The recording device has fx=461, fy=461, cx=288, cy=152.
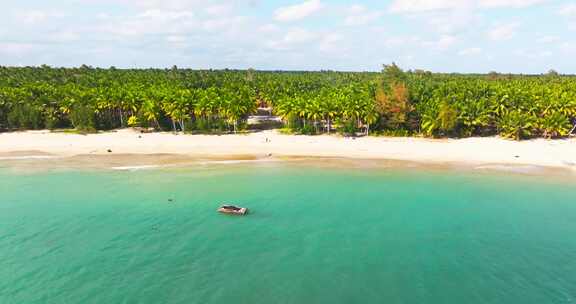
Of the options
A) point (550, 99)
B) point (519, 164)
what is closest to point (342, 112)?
point (519, 164)

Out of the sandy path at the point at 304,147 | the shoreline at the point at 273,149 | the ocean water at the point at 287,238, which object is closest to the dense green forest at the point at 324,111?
the shoreline at the point at 273,149

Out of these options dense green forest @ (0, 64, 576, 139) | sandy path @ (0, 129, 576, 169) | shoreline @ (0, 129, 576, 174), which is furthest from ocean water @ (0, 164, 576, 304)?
dense green forest @ (0, 64, 576, 139)

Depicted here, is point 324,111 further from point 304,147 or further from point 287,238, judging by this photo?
point 287,238

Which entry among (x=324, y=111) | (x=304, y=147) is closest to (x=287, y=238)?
(x=304, y=147)

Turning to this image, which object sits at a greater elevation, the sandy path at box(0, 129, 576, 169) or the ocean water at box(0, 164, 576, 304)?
the sandy path at box(0, 129, 576, 169)

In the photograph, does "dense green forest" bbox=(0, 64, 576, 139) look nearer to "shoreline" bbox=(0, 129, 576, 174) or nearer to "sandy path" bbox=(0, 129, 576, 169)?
"shoreline" bbox=(0, 129, 576, 174)

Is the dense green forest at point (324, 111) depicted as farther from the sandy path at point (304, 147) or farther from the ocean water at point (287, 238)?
the ocean water at point (287, 238)
